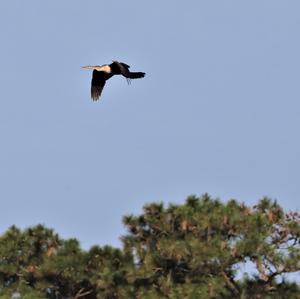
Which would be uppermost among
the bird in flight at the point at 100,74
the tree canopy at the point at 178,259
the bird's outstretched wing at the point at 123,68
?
the bird in flight at the point at 100,74

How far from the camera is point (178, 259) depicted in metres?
19.5

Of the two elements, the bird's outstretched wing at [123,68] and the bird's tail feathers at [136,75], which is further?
the bird's tail feathers at [136,75]

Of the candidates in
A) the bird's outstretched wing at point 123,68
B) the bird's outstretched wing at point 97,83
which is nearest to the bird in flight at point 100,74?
the bird's outstretched wing at point 97,83

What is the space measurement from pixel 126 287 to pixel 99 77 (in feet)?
18.9

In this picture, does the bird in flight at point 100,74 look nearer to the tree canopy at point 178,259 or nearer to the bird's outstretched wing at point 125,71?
the bird's outstretched wing at point 125,71

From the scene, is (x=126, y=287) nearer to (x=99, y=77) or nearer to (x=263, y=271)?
(x=263, y=271)

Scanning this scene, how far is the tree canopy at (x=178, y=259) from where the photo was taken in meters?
19.2

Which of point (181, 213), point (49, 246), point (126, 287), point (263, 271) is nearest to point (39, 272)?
point (49, 246)

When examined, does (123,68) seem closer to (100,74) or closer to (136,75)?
(136,75)

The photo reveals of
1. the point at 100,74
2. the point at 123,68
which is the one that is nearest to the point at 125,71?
the point at 123,68

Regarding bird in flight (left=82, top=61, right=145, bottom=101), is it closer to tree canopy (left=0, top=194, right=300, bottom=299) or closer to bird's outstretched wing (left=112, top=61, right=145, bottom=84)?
bird's outstretched wing (left=112, top=61, right=145, bottom=84)

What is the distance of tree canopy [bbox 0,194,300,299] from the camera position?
755 inches

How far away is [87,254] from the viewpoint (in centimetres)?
1997

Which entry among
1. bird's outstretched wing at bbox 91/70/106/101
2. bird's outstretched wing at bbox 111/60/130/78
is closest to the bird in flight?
bird's outstretched wing at bbox 91/70/106/101
